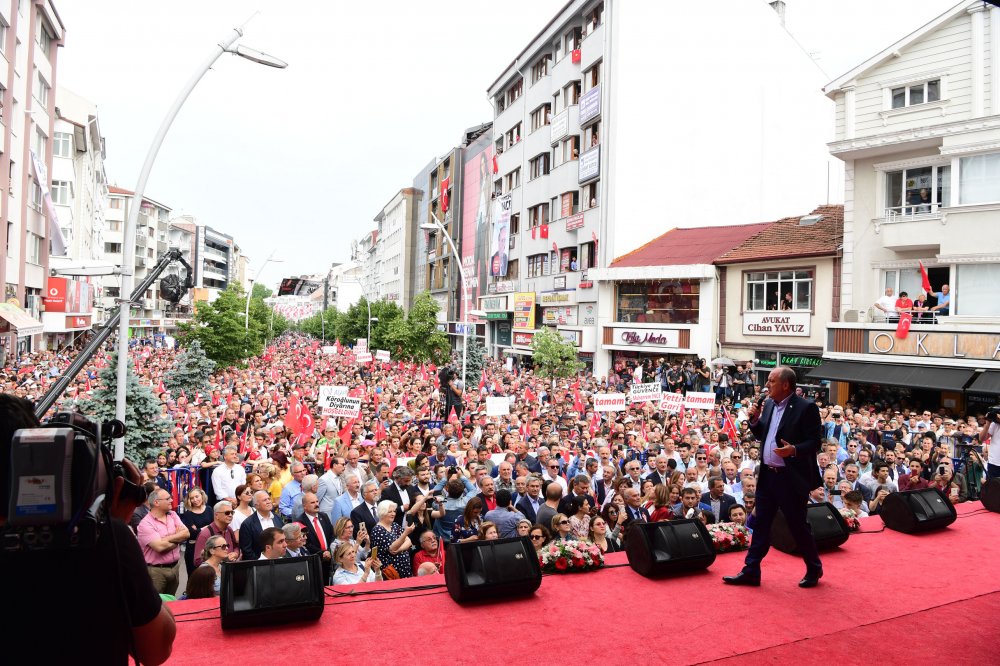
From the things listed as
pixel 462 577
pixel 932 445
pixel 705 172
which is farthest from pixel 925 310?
pixel 462 577

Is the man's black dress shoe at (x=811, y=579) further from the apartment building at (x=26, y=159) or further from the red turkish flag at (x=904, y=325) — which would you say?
the apartment building at (x=26, y=159)

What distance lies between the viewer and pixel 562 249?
45875 mm

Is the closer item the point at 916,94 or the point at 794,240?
the point at 916,94

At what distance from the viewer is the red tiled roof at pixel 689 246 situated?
3559 cm

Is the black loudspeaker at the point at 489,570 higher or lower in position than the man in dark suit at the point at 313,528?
higher

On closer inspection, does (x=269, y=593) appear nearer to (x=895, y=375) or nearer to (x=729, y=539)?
(x=729, y=539)

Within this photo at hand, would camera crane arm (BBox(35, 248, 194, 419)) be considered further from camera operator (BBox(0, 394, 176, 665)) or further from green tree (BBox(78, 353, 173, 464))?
green tree (BBox(78, 353, 173, 464))

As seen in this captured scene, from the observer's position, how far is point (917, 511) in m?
7.18

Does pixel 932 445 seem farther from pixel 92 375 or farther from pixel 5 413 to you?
pixel 92 375

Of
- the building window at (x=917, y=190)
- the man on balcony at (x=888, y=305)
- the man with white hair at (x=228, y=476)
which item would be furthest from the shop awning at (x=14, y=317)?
the building window at (x=917, y=190)

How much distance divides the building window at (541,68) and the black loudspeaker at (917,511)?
45.8 m

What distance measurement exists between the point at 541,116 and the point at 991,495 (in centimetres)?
4484

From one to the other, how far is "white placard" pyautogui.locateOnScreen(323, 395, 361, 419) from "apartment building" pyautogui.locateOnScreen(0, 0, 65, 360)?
19.3m

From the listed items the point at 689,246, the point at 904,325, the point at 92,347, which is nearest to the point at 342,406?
the point at 92,347
